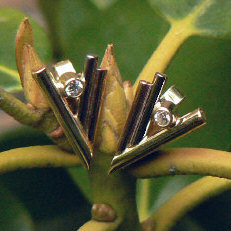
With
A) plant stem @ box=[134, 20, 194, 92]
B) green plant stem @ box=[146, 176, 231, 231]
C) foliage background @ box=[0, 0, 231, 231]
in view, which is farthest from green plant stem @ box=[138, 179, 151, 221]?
plant stem @ box=[134, 20, 194, 92]

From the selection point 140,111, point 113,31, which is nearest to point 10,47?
point 113,31

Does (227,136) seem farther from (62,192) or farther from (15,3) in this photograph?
(15,3)

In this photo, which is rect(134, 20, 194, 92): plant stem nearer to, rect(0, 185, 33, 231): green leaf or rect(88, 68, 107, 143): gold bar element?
rect(88, 68, 107, 143): gold bar element

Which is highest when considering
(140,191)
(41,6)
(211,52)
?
(41,6)

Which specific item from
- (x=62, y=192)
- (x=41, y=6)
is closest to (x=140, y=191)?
(x=62, y=192)

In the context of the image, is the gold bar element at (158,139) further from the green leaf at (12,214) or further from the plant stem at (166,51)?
the green leaf at (12,214)

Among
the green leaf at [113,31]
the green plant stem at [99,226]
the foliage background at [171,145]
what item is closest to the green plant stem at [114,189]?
the green plant stem at [99,226]
